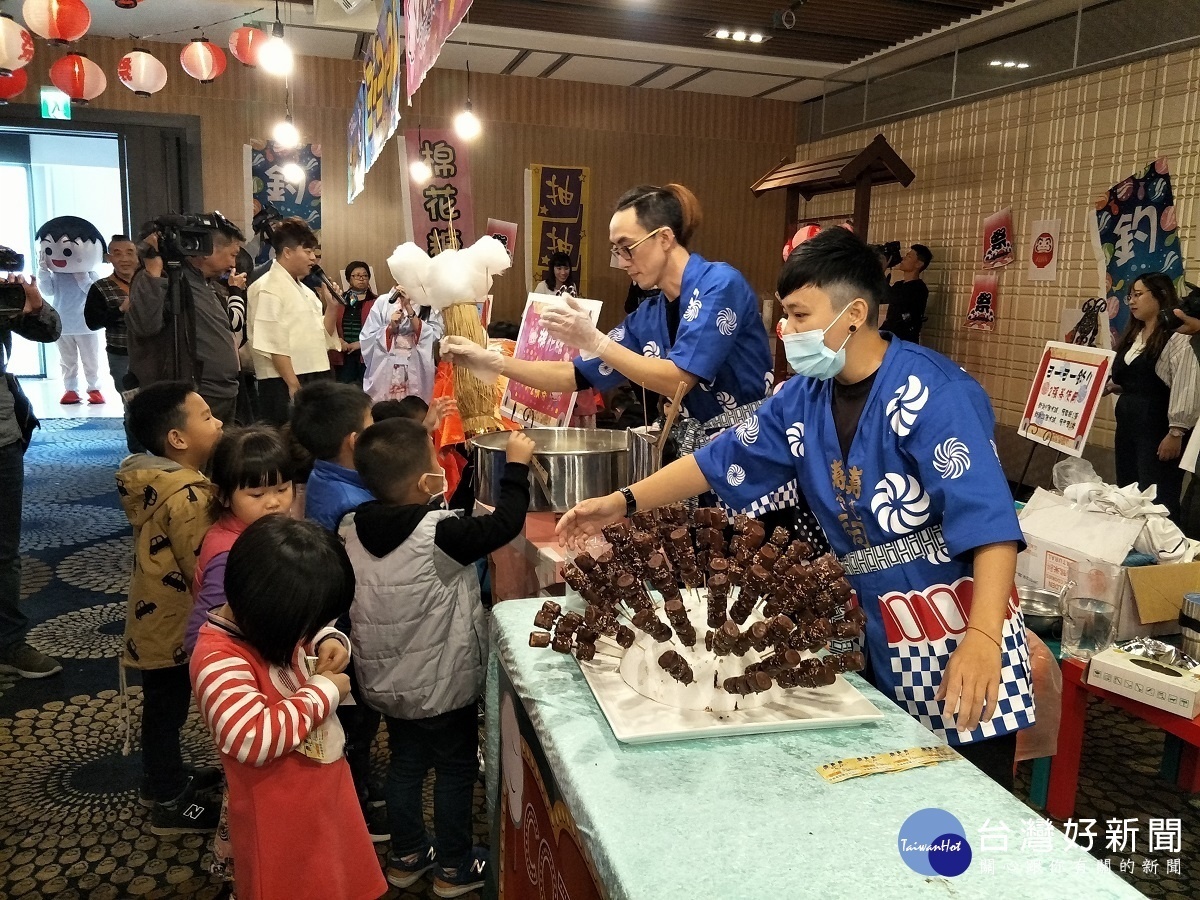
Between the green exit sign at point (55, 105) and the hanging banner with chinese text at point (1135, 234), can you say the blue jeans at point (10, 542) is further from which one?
the hanging banner with chinese text at point (1135, 234)

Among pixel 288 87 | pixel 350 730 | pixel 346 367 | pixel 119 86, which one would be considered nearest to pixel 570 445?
pixel 350 730

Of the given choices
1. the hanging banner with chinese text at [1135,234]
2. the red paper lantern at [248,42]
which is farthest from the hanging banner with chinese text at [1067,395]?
the red paper lantern at [248,42]

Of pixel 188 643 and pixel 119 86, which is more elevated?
pixel 119 86

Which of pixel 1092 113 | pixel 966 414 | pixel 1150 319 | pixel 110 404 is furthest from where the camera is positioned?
pixel 110 404

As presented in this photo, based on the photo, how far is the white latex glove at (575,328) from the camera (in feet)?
8.07

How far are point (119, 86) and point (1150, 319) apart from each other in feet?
28.0

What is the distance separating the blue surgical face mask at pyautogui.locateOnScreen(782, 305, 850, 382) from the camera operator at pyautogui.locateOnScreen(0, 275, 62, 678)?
2923mm

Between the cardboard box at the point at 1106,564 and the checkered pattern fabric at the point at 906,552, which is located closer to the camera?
the checkered pattern fabric at the point at 906,552

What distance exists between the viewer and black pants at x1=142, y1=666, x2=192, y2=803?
2.43 meters

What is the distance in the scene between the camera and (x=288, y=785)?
1617mm

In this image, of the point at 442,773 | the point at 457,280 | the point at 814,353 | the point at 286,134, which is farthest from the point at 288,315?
the point at 814,353

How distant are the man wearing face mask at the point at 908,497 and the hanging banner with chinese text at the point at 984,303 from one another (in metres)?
6.04

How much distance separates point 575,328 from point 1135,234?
16.5 feet

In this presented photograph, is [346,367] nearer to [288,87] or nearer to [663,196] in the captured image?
[288,87]
